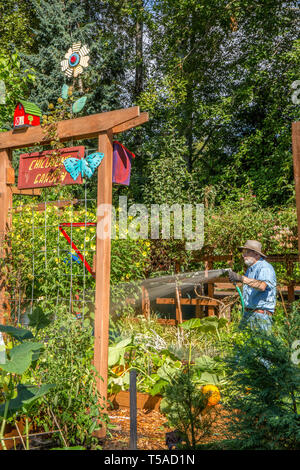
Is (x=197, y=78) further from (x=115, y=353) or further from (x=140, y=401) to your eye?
(x=140, y=401)

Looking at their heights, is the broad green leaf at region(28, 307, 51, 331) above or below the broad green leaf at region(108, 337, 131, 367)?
above

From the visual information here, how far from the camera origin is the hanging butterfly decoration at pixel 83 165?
10.3ft

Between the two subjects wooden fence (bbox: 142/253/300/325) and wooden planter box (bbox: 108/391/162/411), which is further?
wooden fence (bbox: 142/253/300/325)

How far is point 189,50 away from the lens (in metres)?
11.7

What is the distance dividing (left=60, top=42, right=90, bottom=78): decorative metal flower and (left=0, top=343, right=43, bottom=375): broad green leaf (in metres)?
2.53

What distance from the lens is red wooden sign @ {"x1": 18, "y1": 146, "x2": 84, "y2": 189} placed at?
10.9ft

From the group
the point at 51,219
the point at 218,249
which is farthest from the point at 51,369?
the point at 218,249

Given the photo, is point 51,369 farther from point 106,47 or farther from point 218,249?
point 106,47

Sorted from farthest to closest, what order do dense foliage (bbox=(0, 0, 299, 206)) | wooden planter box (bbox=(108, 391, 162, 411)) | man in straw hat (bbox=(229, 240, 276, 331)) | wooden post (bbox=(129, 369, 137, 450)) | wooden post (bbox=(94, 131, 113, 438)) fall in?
dense foliage (bbox=(0, 0, 299, 206)), man in straw hat (bbox=(229, 240, 276, 331)), wooden planter box (bbox=(108, 391, 162, 411)), wooden post (bbox=(94, 131, 113, 438)), wooden post (bbox=(129, 369, 137, 450))

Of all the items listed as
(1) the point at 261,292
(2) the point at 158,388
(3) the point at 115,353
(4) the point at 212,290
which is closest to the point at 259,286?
(1) the point at 261,292

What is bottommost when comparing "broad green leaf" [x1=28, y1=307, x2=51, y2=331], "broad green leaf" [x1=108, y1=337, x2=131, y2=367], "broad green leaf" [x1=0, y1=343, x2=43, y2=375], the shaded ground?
the shaded ground

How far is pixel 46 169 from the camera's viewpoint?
347 centimetres

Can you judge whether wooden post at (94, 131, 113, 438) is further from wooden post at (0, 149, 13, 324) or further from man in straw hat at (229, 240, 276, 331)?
man in straw hat at (229, 240, 276, 331)

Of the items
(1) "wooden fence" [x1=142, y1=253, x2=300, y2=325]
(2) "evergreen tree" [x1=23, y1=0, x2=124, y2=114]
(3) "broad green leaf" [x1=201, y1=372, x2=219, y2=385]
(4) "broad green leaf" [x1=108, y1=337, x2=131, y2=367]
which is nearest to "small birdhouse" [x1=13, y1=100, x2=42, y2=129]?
(4) "broad green leaf" [x1=108, y1=337, x2=131, y2=367]
